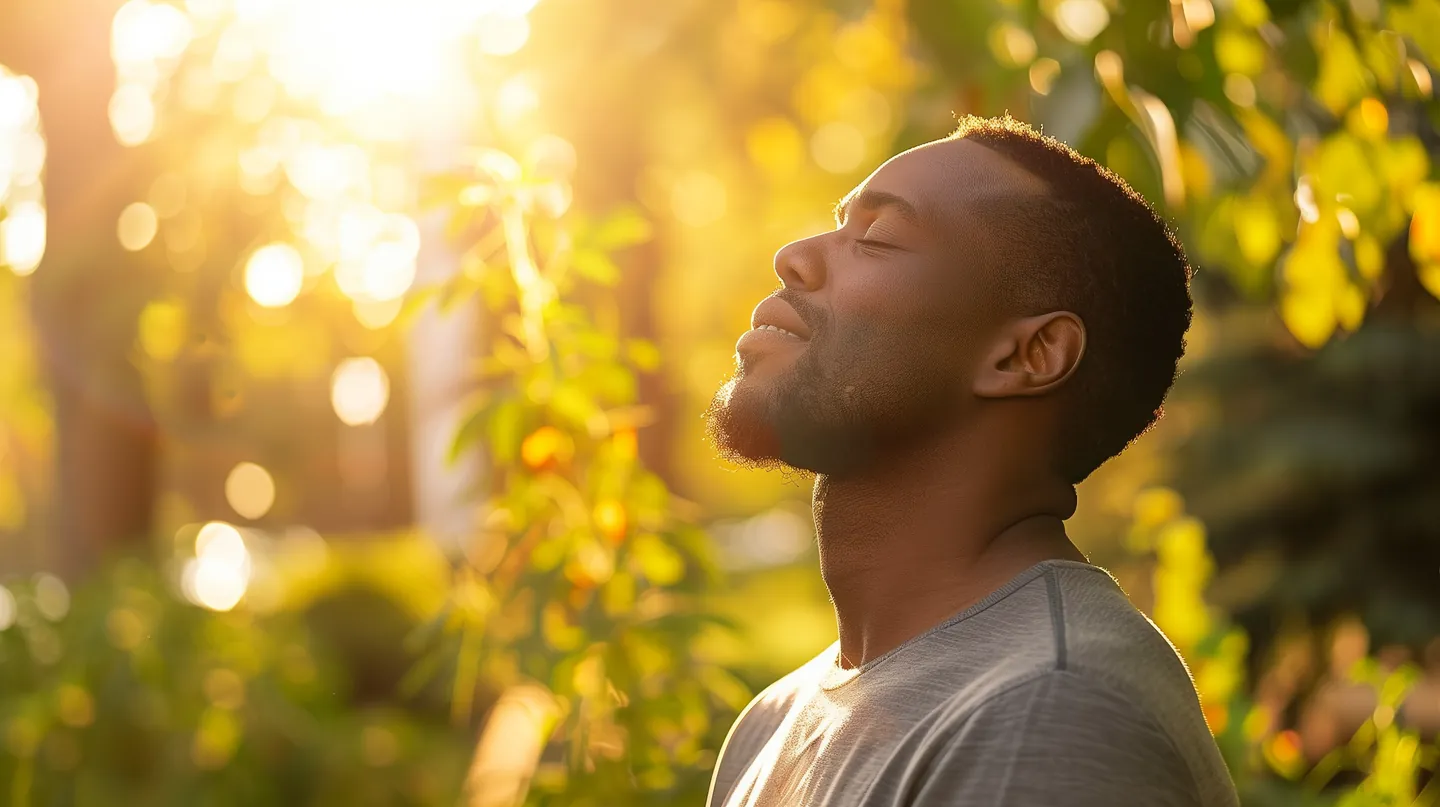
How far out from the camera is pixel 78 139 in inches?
285

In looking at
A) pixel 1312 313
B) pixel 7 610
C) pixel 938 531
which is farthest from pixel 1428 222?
pixel 7 610

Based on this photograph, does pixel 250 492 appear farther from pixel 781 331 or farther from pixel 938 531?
pixel 938 531

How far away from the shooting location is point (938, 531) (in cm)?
172

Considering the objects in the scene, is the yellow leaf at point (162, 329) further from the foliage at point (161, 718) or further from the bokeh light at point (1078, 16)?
the bokeh light at point (1078, 16)

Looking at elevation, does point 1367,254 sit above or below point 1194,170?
below

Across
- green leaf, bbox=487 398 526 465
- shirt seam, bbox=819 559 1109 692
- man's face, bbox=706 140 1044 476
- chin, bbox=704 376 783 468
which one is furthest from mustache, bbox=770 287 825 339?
green leaf, bbox=487 398 526 465

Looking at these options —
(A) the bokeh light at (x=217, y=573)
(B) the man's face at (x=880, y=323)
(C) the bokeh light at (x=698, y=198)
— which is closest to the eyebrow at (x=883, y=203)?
(B) the man's face at (x=880, y=323)

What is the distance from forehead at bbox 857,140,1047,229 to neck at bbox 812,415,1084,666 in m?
0.29

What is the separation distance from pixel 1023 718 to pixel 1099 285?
0.59 m

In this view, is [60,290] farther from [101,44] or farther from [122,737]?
[122,737]

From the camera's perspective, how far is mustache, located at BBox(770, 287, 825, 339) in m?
1.84

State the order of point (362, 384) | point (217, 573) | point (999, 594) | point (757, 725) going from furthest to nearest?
point (217, 573) → point (362, 384) → point (757, 725) → point (999, 594)

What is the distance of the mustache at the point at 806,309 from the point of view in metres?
1.84

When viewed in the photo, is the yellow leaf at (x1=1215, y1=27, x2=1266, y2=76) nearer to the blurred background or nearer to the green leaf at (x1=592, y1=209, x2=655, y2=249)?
the blurred background
